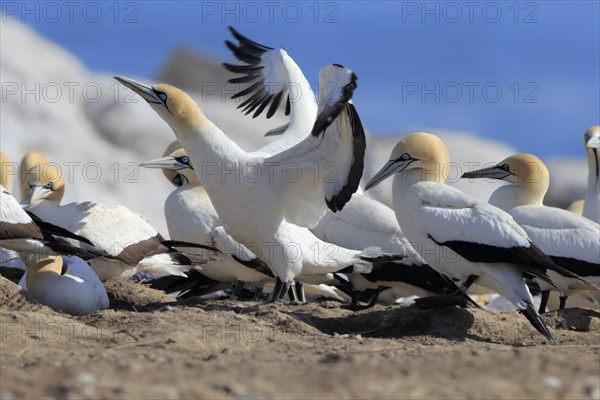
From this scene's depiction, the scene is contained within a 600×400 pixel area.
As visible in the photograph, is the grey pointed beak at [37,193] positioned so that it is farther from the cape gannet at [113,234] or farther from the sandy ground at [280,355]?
the sandy ground at [280,355]

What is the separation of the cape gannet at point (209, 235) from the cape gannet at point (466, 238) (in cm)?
190

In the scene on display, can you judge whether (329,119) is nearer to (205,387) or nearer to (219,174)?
(219,174)

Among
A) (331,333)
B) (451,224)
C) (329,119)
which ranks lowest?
(331,333)

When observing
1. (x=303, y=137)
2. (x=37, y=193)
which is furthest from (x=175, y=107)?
(x=37, y=193)

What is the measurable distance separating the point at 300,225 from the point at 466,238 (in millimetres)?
1621

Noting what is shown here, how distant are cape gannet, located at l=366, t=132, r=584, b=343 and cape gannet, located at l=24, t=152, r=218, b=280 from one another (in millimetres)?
2054

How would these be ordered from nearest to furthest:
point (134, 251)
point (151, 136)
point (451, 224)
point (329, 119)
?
1. point (329, 119)
2. point (451, 224)
3. point (134, 251)
4. point (151, 136)

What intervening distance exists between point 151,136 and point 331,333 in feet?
54.6

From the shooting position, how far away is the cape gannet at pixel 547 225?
955cm

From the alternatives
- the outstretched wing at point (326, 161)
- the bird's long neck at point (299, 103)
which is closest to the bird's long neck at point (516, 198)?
the bird's long neck at point (299, 103)

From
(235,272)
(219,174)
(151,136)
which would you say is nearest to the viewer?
(219,174)

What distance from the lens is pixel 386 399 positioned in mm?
4742

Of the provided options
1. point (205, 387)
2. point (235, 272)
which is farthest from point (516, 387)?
point (235, 272)

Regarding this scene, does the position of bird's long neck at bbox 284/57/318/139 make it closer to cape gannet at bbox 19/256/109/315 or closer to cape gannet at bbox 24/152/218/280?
cape gannet at bbox 24/152/218/280
